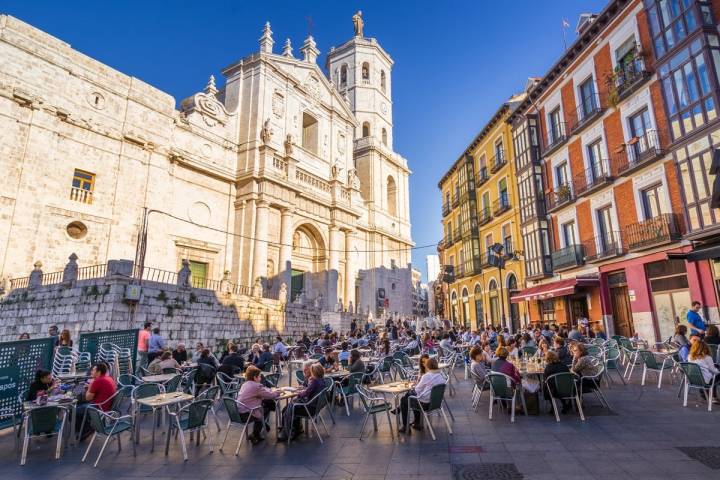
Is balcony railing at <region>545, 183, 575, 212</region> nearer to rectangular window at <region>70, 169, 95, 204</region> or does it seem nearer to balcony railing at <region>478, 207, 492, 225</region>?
balcony railing at <region>478, 207, 492, 225</region>

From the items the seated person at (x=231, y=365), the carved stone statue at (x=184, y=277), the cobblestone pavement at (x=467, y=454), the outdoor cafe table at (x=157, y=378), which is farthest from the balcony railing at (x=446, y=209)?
the outdoor cafe table at (x=157, y=378)

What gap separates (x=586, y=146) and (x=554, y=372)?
42.7 feet

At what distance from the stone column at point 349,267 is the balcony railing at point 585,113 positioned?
703 inches

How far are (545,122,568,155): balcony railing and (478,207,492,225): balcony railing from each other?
621 cm

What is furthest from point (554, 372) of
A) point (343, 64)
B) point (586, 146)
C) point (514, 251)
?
point (343, 64)

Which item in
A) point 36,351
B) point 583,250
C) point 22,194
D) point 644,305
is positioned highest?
point 22,194

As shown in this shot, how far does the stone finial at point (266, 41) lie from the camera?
90.6 ft

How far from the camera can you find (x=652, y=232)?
12492 mm

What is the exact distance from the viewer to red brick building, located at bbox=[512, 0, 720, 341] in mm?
11367

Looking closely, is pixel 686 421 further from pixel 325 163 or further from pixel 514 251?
pixel 325 163

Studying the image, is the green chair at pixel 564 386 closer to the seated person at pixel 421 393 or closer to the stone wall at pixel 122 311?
the seated person at pixel 421 393

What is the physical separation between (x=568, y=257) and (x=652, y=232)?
4.16m

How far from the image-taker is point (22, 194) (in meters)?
15.6

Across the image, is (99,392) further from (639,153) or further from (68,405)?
(639,153)
